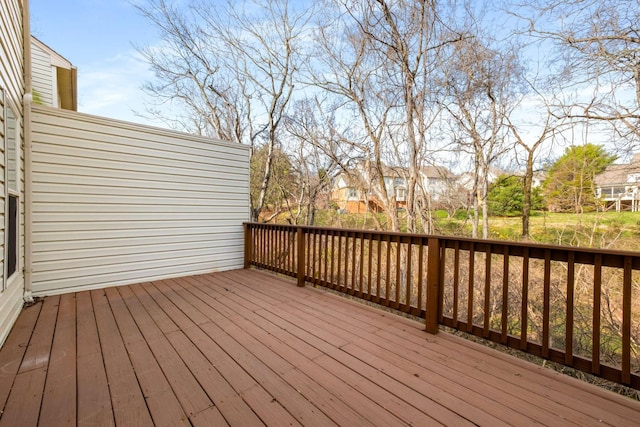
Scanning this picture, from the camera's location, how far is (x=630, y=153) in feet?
14.7

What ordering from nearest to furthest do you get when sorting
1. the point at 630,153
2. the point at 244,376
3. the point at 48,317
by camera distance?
1. the point at 244,376
2. the point at 48,317
3. the point at 630,153

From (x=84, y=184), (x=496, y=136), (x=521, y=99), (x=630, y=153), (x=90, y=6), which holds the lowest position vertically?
(x=84, y=184)

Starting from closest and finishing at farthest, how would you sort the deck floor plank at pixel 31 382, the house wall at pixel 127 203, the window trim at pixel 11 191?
the deck floor plank at pixel 31 382 → the window trim at pixel 11 191 → the house wall at pixel 127 203

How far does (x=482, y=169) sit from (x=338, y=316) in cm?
533

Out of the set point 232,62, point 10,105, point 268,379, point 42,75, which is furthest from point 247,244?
point 232,62

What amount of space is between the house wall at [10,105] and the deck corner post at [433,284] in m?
3.35

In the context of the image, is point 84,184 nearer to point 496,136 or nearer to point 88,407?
point 88,407

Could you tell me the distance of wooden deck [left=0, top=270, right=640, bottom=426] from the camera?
148 centimetres

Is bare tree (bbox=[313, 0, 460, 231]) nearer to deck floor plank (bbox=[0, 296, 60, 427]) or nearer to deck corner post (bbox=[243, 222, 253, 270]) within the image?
deck corner post (bbox=[243, 222, 253, 270])

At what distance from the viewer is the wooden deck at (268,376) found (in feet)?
4.85

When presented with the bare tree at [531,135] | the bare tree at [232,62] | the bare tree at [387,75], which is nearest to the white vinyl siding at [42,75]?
the bare tree at [232,62]

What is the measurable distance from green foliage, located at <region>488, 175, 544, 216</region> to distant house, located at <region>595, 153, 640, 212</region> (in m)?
1.10

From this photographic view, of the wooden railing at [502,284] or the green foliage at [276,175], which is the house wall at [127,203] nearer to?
the wooden railing at [502,284]

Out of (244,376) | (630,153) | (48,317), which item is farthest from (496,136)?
(48,317)
